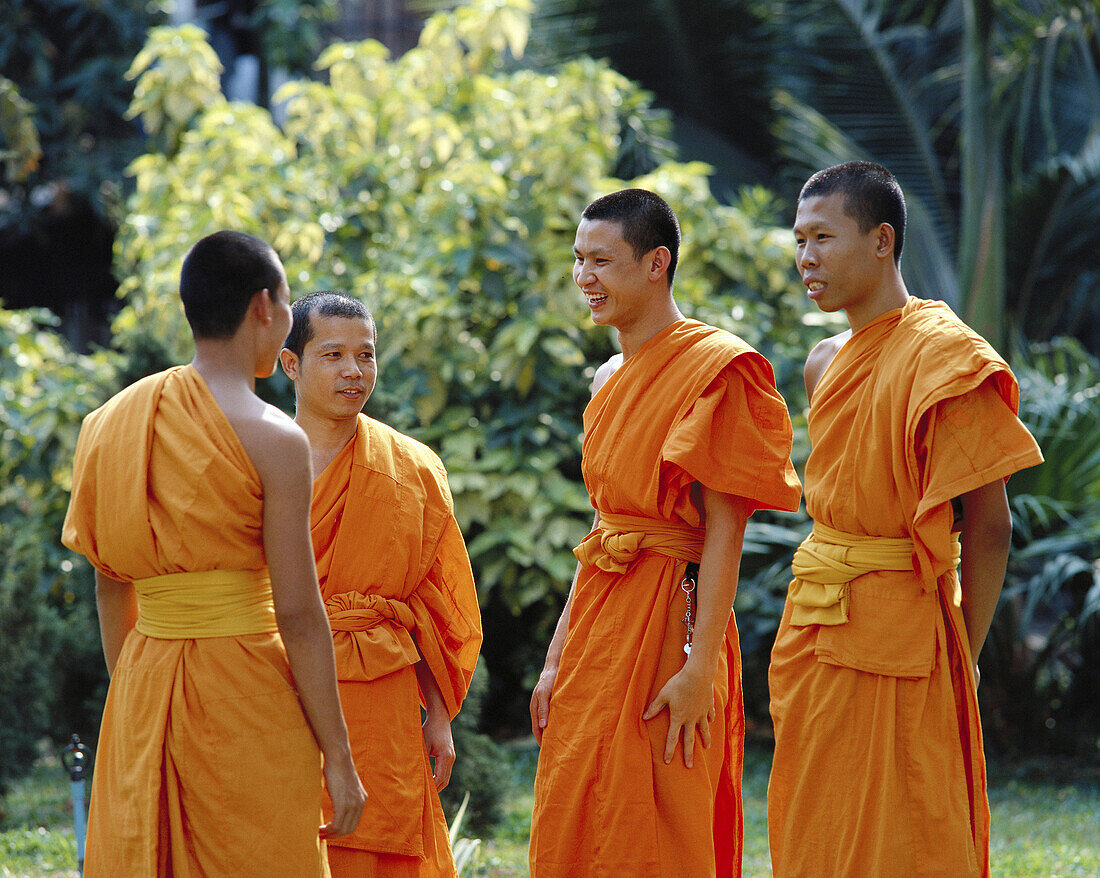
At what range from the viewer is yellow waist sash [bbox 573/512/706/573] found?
307cm

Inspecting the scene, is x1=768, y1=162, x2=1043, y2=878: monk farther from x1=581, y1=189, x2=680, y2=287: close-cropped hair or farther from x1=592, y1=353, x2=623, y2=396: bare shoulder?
x1=592, y1=353, x2=623, y2=396: bare shoulder

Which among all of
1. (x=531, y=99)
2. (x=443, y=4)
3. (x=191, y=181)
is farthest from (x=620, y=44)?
(x=191, y=181)

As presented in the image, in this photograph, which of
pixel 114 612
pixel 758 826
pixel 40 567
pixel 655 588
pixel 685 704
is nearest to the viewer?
pixel 114 612

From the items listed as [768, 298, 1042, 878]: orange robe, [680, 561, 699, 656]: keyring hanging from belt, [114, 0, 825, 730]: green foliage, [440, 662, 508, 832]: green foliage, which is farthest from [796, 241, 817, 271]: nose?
[114, 0, 825, 730]: green foliage

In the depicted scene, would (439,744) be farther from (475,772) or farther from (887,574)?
(475,772)

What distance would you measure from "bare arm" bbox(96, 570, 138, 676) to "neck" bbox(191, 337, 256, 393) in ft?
1.81

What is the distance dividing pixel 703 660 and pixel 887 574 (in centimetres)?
54

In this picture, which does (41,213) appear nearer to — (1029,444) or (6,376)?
(6,376)

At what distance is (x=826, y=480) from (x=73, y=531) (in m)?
1.89

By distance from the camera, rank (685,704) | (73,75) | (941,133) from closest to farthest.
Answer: (685,704) < (941,133) < (73,75)

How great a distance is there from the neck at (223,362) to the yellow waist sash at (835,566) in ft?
5.21

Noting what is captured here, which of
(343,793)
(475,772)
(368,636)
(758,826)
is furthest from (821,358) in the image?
(758,826)

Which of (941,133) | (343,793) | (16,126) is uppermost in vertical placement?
(941,133)

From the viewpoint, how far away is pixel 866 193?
10.3 ft
